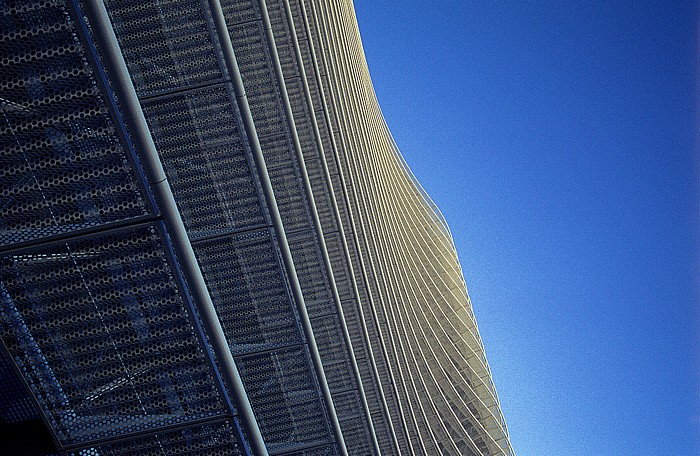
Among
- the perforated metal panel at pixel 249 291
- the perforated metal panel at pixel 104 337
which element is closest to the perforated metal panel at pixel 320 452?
the perforated metal panel at pixel 249 291

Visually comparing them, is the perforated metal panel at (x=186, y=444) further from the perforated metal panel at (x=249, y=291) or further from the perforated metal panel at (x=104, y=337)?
the perforated metal panel at (x=249, y=291)

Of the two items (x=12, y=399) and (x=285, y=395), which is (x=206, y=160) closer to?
(x=12, y=399)

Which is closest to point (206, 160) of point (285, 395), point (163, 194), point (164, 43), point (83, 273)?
point (164, 43)

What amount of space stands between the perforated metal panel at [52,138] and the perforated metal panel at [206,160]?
69.6 inches

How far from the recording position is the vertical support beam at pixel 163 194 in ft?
12.3

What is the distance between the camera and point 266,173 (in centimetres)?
664

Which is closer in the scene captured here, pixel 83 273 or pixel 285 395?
pixel 83 273

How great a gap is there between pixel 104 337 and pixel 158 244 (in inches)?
36.2

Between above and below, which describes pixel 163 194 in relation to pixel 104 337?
above

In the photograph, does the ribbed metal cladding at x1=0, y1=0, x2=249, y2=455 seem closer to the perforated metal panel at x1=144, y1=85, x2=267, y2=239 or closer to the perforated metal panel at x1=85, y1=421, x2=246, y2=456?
the perforated metal panel at x1=85, y1=421, x2=246, y2=456

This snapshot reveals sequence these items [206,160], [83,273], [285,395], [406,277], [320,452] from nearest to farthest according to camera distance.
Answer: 1. [83,273]
2. [206,160]
3. [285,395]
4. [320,452]
5. [406,277]

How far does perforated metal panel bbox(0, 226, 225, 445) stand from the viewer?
4.57 metres

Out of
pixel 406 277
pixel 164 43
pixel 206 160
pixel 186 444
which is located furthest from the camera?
pixel 406 277

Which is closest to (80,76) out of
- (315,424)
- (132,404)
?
(132,404)
